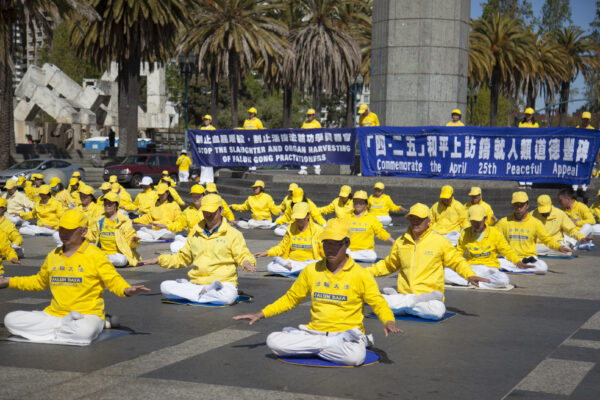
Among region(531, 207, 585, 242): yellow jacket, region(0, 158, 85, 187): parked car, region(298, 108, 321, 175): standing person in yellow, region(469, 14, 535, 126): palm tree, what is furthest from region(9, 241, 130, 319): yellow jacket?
region(469, 14, 535, 126): palm tree

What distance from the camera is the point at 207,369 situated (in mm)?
7512

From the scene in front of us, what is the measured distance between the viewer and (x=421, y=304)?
9.81 meters

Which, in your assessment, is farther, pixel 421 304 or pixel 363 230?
pixel 363 230

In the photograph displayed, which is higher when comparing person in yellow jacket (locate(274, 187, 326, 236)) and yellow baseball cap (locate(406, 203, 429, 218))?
yellow baseball cap (locate(406, 203, 429, 218))

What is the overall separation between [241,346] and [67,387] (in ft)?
7.19

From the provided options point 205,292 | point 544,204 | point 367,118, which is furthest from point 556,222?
point 367,118

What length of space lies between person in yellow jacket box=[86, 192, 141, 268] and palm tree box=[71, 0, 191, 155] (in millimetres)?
26516

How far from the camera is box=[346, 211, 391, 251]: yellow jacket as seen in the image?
1484 centimetres

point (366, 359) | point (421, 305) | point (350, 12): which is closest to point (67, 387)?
point (366, 359)

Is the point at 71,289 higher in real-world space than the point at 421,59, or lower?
lower

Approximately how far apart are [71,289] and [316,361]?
2.73 metres

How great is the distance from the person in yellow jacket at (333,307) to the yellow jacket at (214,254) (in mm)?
3003

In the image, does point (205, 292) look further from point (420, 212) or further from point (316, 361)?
point (316, 361)

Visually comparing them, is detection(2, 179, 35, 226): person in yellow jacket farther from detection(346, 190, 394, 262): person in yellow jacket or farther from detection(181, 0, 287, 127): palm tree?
detection(181, 0, 287, 127): palm tree
